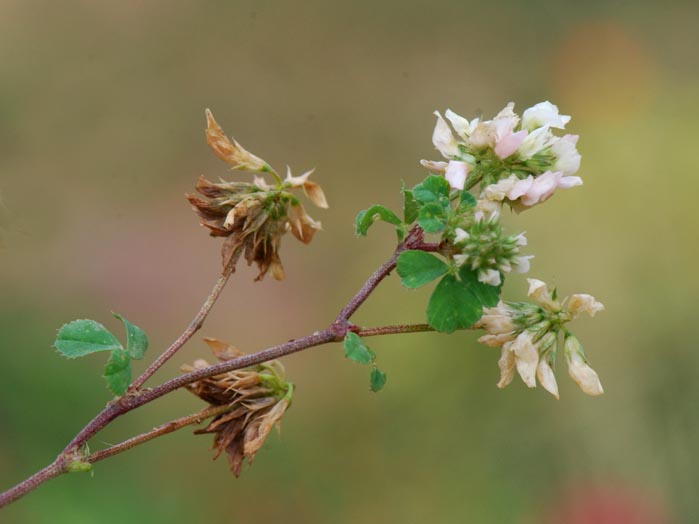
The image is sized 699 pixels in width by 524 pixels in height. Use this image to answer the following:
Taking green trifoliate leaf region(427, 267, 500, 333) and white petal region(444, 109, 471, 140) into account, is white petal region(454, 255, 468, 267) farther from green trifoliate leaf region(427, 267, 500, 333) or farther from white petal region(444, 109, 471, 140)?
white petal region(444, 109, 471, 140)

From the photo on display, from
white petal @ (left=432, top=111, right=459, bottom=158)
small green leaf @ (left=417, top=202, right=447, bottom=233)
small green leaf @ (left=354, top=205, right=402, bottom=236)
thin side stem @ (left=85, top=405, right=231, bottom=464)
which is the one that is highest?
white petal @ (left=432, top=111, right=459, bottom=158)

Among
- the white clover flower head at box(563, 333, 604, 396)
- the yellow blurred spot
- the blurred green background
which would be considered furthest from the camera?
Answer: the yellow blurred spot

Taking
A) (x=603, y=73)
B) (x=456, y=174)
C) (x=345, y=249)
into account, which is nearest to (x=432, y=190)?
(x=456, y=174)

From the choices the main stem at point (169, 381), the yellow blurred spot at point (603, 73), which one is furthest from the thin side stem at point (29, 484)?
the yellow blurred spot at point (603, 73)

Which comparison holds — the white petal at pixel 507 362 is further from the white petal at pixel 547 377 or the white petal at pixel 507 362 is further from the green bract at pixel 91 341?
the green bract at pixel 91 341

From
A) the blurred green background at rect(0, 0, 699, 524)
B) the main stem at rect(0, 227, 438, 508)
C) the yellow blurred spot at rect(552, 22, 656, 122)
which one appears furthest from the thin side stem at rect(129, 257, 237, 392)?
the yellow blurred spot at rect(552, 22, 656, 122)

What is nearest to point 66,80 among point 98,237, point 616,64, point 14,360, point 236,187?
point 98,237
